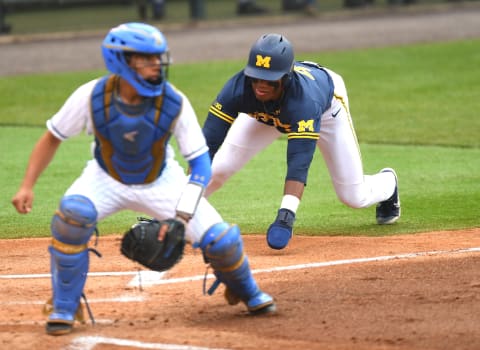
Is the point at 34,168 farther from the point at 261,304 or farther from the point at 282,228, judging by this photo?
the point at 282,228

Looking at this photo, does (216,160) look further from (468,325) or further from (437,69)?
(437,69)

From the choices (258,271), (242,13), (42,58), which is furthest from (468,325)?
(242,13)

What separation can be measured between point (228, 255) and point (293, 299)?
820mm

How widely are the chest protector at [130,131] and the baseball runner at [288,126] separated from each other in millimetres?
1551

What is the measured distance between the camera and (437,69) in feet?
56.7

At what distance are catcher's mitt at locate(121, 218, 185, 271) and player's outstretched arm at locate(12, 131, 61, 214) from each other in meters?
0.59

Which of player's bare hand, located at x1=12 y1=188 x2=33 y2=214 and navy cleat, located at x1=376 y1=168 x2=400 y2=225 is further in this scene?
navy cleat, located at x1=376 y1=168 x2=400 y2=225

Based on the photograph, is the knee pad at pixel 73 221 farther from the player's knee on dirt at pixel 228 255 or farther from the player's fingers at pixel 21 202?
the player's knee on dirt at pixel 228 255

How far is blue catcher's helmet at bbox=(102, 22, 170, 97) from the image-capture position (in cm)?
545

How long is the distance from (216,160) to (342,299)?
2.08 m

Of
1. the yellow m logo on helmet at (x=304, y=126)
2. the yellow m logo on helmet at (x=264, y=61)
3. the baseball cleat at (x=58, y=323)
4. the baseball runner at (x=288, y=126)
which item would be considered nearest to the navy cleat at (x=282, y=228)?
the baseball runner at (x=288, y=126)

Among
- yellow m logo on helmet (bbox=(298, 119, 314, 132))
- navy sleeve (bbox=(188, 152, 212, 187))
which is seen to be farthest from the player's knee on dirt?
yellow m logo on helmet (bbox=(298, 119, 314, 132))

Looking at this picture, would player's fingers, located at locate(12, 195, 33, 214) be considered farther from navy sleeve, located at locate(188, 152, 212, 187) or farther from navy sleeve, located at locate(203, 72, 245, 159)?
navy sleeve, located at locate(203, 72, 245, 159)

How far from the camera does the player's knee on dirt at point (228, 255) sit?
5605 millimetres
